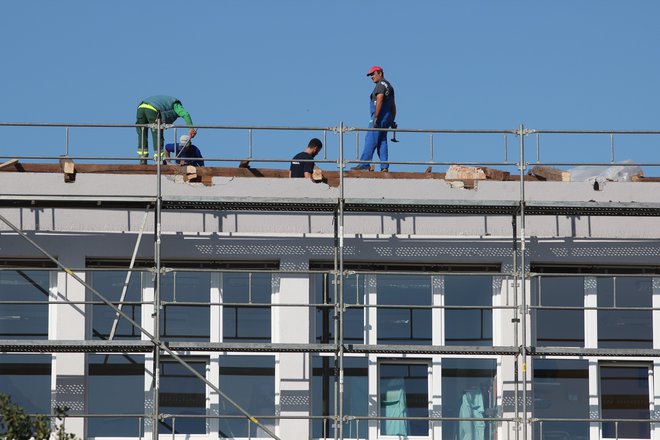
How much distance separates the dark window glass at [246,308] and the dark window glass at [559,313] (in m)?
3.25

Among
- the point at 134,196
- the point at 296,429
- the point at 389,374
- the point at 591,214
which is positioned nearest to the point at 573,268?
the point at 591,214

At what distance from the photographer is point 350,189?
69.8ft

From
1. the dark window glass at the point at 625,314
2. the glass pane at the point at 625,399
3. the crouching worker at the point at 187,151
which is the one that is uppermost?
the crouching worker at the point at 187,151

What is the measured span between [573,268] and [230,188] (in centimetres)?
431

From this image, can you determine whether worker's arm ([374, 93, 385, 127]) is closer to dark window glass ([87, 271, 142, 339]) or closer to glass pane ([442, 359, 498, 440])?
glass pane ([442, 359, 498, 440])

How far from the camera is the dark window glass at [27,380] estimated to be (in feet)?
67.5

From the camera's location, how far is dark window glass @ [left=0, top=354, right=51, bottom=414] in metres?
20.6

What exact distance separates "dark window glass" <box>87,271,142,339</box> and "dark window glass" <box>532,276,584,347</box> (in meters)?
4.81

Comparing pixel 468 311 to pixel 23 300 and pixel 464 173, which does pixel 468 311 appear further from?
pixel 23 300

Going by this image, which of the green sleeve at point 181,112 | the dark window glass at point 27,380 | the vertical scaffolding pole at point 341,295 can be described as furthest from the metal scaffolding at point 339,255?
the green sleeve at point 181,112

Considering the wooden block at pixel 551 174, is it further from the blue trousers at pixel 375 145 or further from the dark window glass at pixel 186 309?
the dark window glass at pixel 186 309

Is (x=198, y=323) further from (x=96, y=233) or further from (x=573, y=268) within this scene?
(x=573, y=268)

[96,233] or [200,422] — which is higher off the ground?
[96,233]

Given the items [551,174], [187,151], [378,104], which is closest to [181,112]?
[187,151]
